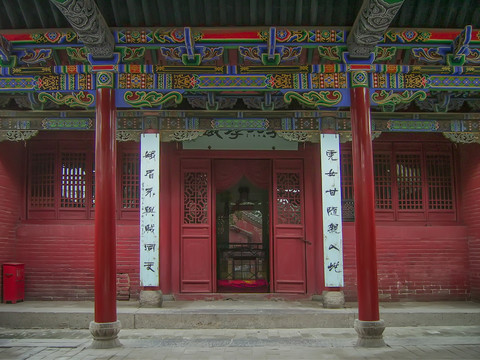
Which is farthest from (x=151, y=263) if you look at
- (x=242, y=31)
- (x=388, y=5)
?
(x=388, y=5)

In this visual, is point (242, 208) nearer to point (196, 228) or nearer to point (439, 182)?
point (196, 228)

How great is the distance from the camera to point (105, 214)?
677 cm

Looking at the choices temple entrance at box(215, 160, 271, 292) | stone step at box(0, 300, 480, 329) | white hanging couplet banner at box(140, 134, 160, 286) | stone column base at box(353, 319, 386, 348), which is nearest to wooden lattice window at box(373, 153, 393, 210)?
temple entrance at box(215, 160, 271, 292)

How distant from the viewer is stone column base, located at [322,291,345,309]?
865 centimetres

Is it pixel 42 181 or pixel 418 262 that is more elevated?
pixel 42 181

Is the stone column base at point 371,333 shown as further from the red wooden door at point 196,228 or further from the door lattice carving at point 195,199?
the door lattice carving at point 195,199

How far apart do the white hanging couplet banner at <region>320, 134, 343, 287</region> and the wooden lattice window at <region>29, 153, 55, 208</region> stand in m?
5.39

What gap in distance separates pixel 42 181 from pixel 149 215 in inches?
109

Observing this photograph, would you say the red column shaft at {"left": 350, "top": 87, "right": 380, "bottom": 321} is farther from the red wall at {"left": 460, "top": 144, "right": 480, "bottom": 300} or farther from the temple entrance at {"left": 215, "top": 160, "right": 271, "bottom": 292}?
the red wall at {"left": 460, "top": 144, "right": 480, "bottom": 300}

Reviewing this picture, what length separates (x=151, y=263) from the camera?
869 cm

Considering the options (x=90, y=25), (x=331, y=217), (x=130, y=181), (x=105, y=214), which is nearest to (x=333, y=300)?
(x=331, y=217)

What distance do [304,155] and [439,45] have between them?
368cm

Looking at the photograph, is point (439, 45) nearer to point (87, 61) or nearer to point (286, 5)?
point (286, 5)

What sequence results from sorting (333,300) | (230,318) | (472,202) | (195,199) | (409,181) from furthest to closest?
(409,181) < (195,199) < (472,202) < (333,300) < (230,318)
